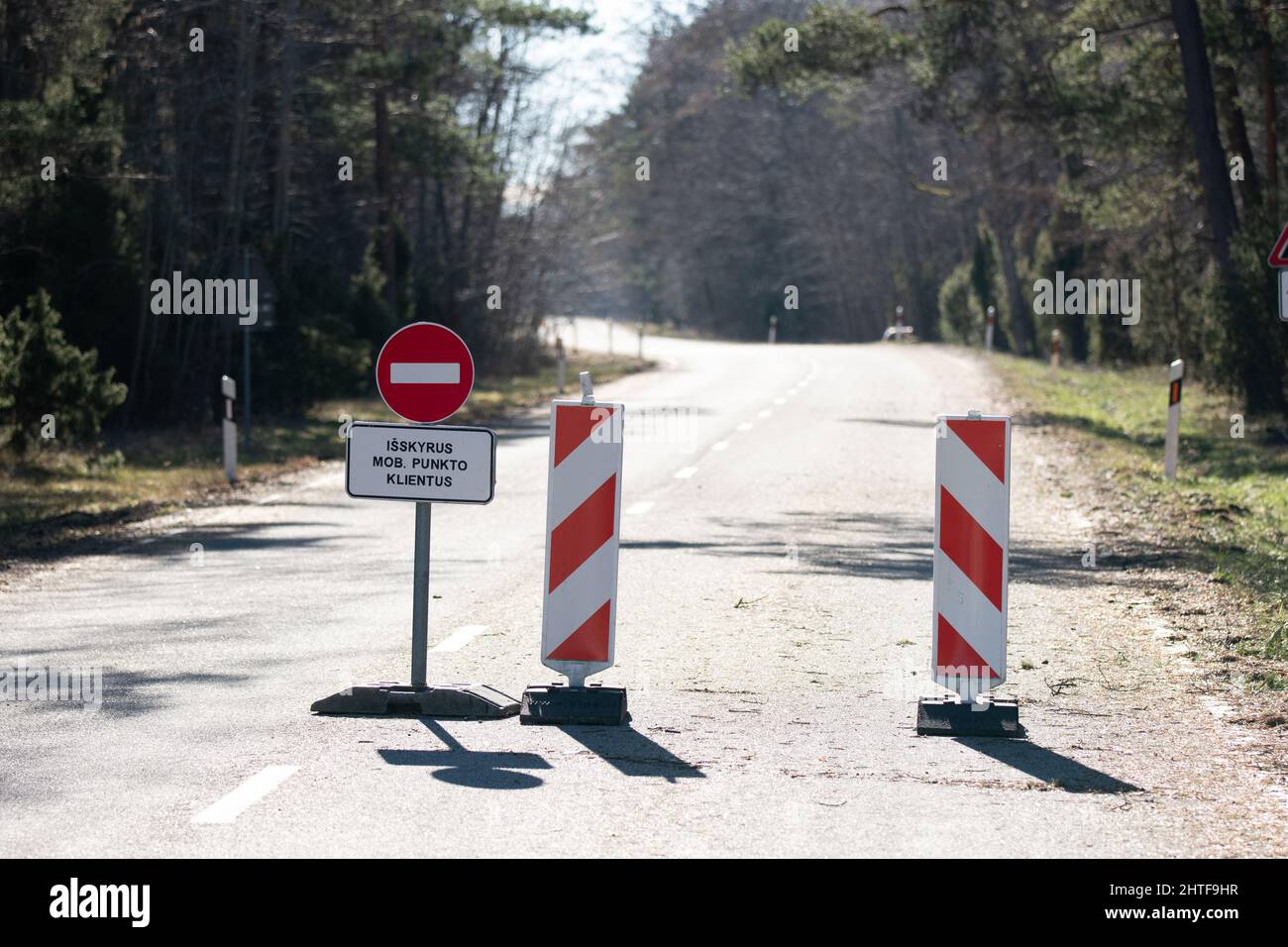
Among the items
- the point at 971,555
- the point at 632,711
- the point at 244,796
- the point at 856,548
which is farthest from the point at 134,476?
the point at 244,796

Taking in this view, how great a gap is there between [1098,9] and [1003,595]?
19987 millimetres

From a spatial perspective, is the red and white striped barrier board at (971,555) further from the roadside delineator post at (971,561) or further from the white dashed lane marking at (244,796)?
the white dashed lane marking at (244,796)

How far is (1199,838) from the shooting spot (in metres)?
5.72

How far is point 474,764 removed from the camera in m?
6.78

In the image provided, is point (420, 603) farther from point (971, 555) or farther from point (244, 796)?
point (971, 555)

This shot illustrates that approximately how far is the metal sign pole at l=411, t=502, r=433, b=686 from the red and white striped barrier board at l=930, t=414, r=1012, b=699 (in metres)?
2.27

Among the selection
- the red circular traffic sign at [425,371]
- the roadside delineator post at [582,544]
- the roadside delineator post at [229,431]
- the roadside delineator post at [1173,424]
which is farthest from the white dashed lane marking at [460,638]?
the roadside delineator post at [1173,424]

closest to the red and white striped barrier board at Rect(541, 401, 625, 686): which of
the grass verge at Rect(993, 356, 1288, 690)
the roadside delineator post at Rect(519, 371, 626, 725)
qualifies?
the roadside delineator post at Rect(519, 371, 626, 725)

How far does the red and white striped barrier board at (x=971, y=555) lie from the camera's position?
7.51 metres

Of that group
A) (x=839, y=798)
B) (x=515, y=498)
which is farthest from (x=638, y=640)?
(x=515, y=498)

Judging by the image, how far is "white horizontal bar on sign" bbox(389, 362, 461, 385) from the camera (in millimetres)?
7734

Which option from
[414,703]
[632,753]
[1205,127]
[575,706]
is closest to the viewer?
[632,753]

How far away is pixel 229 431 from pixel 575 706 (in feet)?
41.5

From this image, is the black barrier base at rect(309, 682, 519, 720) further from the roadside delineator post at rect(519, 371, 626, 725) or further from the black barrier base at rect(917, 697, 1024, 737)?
the black barrier base at rect(917, 697, 1024, 737)
